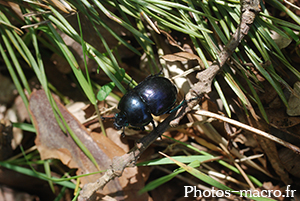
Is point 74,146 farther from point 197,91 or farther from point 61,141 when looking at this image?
point 197,91

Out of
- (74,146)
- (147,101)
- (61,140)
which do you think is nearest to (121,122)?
(147,101)

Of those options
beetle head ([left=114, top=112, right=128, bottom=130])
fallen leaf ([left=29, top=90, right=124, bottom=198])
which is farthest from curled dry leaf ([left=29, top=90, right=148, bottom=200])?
beetle head ([left=114, top=112, right=128, bottom=130])

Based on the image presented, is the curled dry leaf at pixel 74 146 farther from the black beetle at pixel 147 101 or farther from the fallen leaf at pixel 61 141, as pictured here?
the black beetle at pixel 147 101

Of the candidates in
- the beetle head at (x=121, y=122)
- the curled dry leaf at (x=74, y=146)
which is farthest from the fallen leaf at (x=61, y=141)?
the beetle head at (x=121, y=122)

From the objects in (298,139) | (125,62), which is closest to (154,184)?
(298,139)

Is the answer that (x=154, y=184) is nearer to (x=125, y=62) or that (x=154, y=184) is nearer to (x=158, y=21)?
(x=158, y=21)
